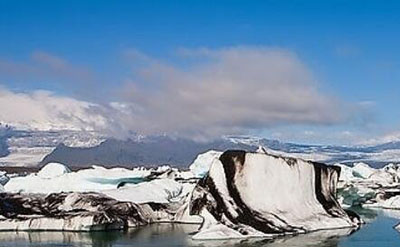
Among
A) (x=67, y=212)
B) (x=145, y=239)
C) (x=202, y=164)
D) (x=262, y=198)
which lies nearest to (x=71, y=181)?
(x=67, y=212)

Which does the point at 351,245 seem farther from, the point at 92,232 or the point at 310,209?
the point at 92,232

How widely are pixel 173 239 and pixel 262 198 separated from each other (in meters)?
4.67

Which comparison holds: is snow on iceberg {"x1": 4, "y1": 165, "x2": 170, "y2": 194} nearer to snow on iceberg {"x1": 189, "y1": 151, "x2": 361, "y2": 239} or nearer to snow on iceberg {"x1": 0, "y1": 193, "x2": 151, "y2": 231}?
snow on iceberg {"x1": 0, "y1": 193, "x2": 151, "y2": 231}

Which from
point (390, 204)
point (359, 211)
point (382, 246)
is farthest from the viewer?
point (390, 204)

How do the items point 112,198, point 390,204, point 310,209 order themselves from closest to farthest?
point 310,209 → point 112,198 → point 390,204

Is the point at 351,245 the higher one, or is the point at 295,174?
the point at 295,174

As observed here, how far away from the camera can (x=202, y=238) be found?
84.5ft

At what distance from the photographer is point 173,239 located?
2602 cm

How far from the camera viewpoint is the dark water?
24688 millimetres

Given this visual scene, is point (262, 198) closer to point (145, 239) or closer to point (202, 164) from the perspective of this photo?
point (145, 239)

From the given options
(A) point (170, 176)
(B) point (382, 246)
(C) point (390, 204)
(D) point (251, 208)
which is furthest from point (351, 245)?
(A) point (170, 176)

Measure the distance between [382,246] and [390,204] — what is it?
2155cm

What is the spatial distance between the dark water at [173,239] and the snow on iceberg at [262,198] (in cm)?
103

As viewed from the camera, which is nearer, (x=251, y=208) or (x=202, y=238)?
(x=202, y=238)
